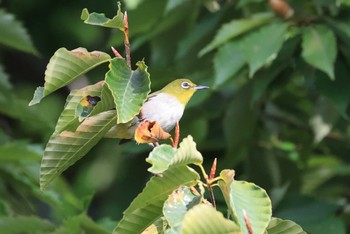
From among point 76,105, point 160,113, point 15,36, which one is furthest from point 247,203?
point 15,36

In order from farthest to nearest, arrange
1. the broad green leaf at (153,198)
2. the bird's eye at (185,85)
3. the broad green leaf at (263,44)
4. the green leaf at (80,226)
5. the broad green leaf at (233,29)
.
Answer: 1. the broad green leaf at (233,29)
2. the broad green leaf at (263,44)
3. the green leaf at (80,226)
4. the bird's eye at (185,85)
5. the broad green leaf at (153,198)

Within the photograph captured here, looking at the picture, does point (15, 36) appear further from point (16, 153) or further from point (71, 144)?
point (71, 144)

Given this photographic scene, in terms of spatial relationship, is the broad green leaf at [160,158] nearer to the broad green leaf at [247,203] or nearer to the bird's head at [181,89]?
the broad green leaf at [247,203]

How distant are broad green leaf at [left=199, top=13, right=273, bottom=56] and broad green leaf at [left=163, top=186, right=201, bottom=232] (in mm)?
1553

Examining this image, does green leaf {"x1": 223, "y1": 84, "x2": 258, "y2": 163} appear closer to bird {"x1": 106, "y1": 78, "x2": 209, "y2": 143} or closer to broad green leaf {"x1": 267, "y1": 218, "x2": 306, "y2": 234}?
bird {"x1": 106, "y1": 78, "x2": 209, "y2": 143}

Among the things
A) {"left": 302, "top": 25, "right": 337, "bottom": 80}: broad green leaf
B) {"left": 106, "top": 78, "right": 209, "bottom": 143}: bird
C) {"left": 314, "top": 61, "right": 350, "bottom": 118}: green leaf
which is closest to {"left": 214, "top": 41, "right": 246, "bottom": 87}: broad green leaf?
{"left": 302, "top": 25, "right": 337, "bottom": 80}: broad green leaf

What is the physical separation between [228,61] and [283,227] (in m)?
1.58

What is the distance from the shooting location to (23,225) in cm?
267

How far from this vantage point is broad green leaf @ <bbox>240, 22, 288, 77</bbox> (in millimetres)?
3021

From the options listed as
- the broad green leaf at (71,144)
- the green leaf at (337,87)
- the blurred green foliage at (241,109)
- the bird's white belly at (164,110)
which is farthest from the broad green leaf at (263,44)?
the broad green leaf at (71,144)

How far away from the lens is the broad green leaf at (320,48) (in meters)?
3.03

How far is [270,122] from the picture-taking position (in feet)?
13.8

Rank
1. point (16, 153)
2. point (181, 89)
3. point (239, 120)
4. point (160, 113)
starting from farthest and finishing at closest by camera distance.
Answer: point (239, 120) < point (16, 153) < point (181, 89) < point (160, 113)

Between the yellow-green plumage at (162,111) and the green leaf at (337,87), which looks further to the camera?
the green leaf at (337,87)
